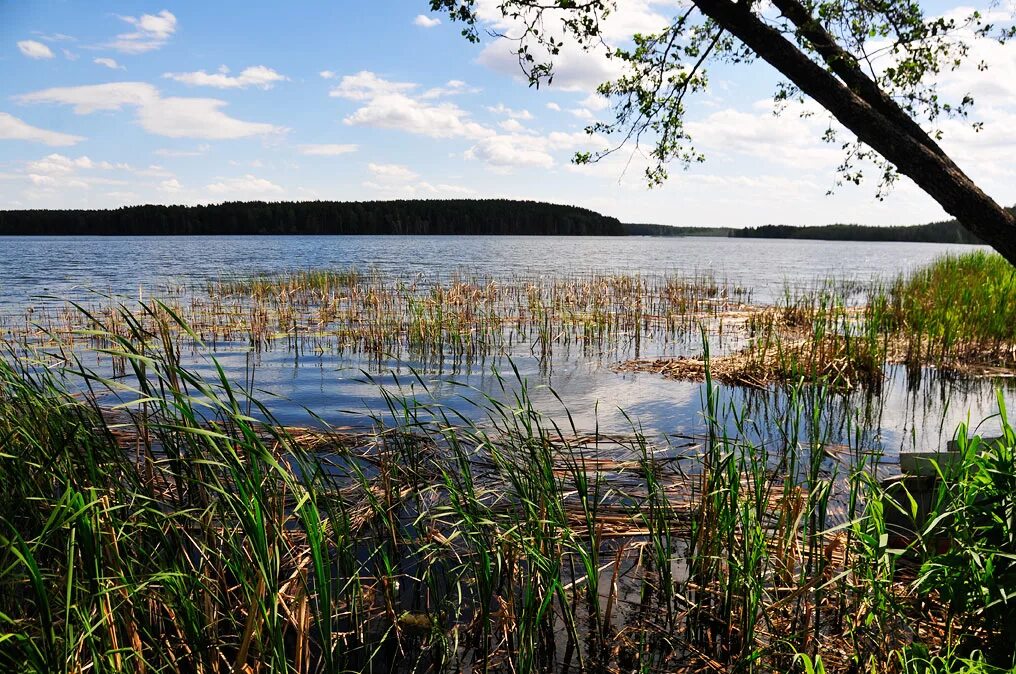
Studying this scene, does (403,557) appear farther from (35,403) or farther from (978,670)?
(978,670)

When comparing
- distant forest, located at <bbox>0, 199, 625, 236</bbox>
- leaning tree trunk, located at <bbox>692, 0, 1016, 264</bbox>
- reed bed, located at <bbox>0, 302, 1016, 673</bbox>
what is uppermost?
distant forest, located at <bbox>0, 199, 625, 236</bbox>

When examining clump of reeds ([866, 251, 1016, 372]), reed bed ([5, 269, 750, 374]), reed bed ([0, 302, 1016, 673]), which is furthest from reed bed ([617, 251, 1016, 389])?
reed bed ([0, 302, 1016, 673])

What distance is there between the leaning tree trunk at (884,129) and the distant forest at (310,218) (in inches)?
4491

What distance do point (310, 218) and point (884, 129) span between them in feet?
425

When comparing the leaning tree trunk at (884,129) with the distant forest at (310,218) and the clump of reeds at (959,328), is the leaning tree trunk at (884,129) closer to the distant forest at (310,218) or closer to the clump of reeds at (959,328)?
the clump of reeds at (959,328)

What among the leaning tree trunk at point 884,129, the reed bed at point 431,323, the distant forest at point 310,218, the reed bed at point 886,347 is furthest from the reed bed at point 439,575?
the distant forest at point 310,218

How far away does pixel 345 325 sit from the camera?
626 inches

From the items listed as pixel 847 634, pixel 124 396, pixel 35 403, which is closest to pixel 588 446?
pixel 847 634

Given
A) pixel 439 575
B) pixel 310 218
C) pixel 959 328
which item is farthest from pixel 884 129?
pixel 310 218

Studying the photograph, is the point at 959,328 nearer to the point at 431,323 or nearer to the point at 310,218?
the point at 431,323

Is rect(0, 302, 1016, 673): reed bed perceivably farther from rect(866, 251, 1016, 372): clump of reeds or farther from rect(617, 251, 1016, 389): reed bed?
rect(866, 251, 1016, 372): clump of reeds

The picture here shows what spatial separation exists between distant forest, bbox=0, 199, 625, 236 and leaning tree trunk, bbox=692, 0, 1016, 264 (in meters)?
114

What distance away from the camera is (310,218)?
12600 centimetres

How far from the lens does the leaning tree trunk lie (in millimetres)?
5426
